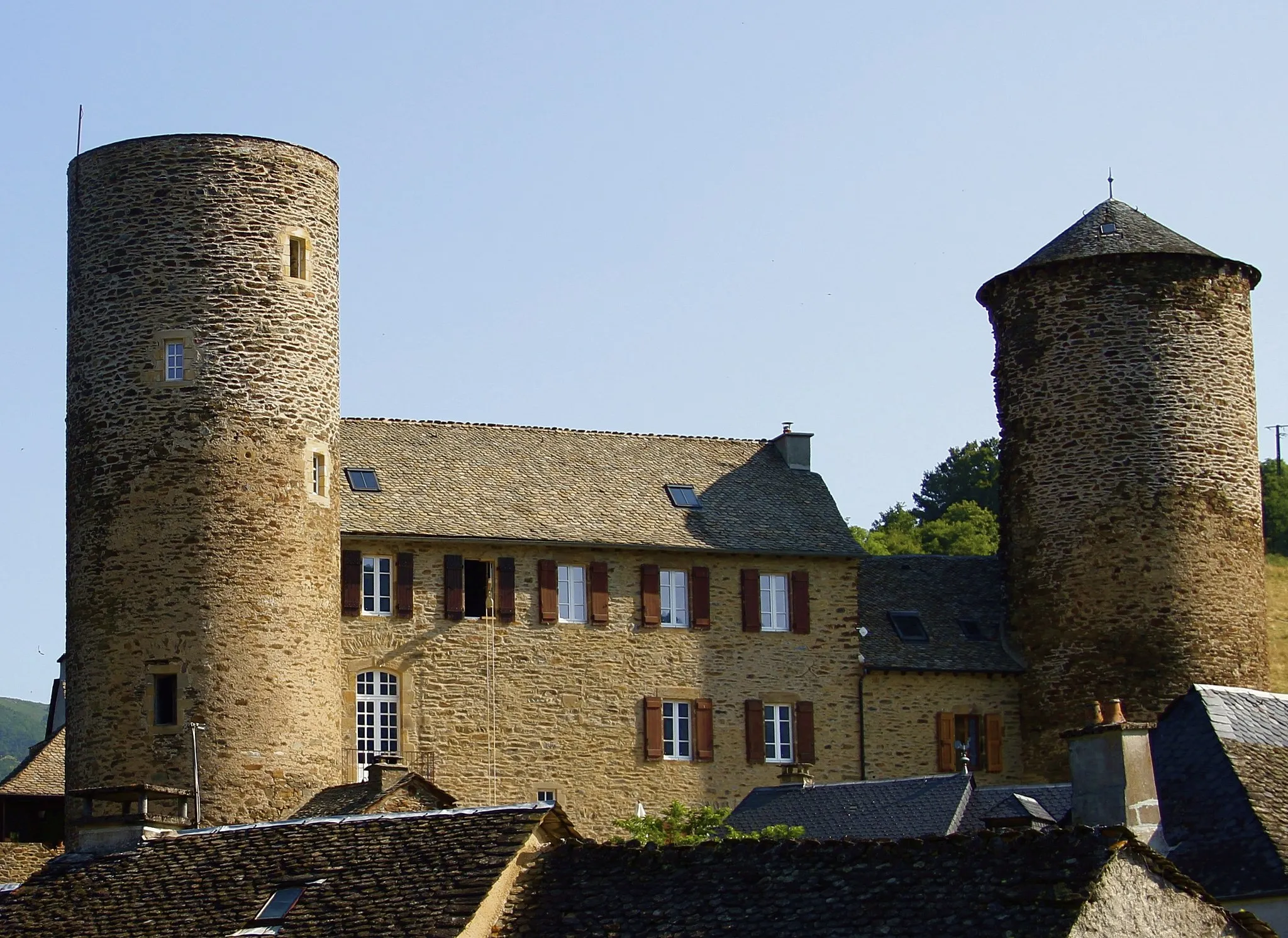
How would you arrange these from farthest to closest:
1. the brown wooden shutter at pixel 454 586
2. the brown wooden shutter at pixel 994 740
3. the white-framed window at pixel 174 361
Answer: the brown wooden shutter at pixel 994 740 < the brown wooden shutter at pixel 454 586 < the white-framed window at pixel 174 361

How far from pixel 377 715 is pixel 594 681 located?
144 inches

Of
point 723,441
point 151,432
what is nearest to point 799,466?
point 723,441

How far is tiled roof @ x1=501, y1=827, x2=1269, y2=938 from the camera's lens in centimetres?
2014

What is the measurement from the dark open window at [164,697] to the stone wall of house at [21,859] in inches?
99.4

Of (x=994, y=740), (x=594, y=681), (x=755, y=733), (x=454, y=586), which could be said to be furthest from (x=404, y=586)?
(x=994, y=740)

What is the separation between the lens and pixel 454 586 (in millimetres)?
42656

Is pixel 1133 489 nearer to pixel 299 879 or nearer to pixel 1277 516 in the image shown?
pixel 299 879

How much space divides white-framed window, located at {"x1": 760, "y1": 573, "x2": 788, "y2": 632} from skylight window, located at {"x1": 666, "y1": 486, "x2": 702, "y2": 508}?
1.83 meters

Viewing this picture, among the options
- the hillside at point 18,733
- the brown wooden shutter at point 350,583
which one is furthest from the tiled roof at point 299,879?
the hillside at point 18,733

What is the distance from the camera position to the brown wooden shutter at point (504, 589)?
141 feet

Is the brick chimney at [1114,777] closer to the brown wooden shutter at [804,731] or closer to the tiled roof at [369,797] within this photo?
the tiled roof at [369,797]

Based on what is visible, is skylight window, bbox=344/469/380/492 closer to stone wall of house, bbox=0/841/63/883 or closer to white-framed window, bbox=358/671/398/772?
white-framed window, bbox=358/671/398/772

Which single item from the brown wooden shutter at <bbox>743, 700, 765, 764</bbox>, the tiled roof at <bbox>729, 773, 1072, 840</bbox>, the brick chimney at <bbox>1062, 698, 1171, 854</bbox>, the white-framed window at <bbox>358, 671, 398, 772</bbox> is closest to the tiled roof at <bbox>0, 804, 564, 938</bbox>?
the brick chimney at <bbox>1062, 698, 1171, 854</bbox>

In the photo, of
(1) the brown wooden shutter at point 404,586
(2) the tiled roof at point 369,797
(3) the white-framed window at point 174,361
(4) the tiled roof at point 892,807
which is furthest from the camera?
(1) the brown wooden shutter at point 404,586
